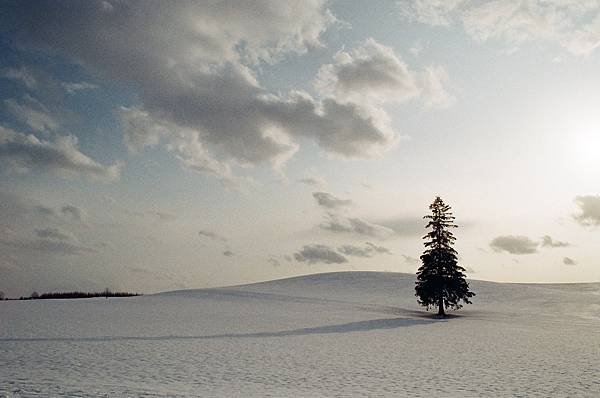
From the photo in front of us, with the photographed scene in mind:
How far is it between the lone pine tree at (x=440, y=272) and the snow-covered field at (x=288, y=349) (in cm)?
251

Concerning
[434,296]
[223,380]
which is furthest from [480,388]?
[434,296]

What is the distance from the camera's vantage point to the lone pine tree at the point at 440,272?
5138cm

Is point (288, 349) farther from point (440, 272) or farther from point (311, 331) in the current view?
point (440, 272)

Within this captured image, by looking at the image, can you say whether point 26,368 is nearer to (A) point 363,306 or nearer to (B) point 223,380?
(B) point 223,380

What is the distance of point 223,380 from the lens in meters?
18.2

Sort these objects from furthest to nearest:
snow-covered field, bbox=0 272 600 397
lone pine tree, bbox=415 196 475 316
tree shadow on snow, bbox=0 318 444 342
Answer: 1. lone pine tree, bbox=415 196 475 316
2. tree shadow on snow, bbox=0 318 444 342
3. snow-covered field, bbox=0 272 600 397

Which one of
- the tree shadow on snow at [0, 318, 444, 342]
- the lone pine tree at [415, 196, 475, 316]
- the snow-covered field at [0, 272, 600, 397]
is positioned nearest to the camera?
the snow-covered field at [0, 272, 600, 397]

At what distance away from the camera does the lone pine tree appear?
5138 cm

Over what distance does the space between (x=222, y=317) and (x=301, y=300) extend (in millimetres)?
18237

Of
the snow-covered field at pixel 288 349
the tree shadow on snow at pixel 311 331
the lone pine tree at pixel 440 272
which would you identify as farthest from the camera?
the lone pine tree at pixel 440 272

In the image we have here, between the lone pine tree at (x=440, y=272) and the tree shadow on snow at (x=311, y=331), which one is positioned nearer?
the tree shadow on snow at (x=311, y=331)

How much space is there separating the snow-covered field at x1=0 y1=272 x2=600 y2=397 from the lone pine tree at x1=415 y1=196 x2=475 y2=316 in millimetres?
2506

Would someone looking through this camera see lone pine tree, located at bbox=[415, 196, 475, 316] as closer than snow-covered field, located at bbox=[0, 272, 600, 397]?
No

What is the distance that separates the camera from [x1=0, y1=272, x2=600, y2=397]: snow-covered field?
56.6 feet
